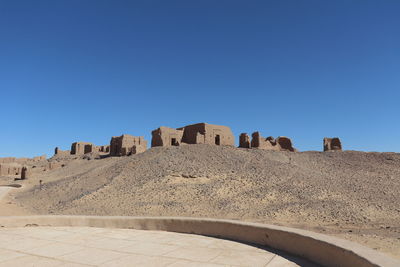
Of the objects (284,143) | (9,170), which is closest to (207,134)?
(284,143)

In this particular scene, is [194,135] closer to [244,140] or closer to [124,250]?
[244,140]

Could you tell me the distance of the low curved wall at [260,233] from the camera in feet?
12.0

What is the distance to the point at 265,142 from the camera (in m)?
37.6

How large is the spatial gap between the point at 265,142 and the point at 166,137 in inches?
483

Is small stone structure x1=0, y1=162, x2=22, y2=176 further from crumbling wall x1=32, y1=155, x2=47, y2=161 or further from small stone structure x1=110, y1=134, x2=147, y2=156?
crumbling wall x1=32, y1=155, x2=47, y2=161

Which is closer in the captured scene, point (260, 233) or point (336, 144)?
point (260, 233)

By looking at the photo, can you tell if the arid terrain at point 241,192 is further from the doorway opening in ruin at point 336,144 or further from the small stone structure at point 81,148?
the small stone structure at point 81,148

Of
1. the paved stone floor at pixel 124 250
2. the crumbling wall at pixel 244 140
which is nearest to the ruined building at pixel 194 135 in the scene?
the crumbling wall at pixel 244 140

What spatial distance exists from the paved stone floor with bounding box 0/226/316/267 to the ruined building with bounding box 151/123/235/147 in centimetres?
2638

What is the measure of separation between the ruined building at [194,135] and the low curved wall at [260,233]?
25441mm

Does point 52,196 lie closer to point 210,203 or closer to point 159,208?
point 159,208

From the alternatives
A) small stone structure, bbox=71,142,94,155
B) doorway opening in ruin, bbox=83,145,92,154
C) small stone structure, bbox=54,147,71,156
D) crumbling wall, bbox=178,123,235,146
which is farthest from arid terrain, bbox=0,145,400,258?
small stone structure, bbox=54,147,71,156

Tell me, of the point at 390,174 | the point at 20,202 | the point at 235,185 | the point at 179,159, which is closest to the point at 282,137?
the point at 390,174

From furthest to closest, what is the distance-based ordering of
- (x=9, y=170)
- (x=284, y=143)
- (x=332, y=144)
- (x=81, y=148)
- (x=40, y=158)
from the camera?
1. (x=40, y=158)
2. (x=81, y=148)
3. (x=9, y=170)
4. (x=284, y=143)
5. (x=332, y=144)
